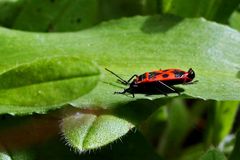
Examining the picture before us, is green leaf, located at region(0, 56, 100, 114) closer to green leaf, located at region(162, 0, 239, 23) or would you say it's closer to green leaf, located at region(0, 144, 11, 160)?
green leaf, located at region(0, 144, 11, 160)

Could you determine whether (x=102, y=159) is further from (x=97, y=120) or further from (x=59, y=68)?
(x=59, y=68)

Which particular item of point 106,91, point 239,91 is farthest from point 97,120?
point 239,91

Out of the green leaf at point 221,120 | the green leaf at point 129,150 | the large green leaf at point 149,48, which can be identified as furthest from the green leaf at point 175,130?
the green leaf at point 129,150

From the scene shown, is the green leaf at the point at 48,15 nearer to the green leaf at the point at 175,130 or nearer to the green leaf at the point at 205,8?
the green leaf at the point at 205,8

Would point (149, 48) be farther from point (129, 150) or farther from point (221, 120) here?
point (221, 120)

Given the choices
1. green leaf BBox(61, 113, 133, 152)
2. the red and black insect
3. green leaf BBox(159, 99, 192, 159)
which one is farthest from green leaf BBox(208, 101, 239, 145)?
green leaf BBox(61, 113, 133, 152)

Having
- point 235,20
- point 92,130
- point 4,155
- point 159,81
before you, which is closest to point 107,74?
point 159,81
